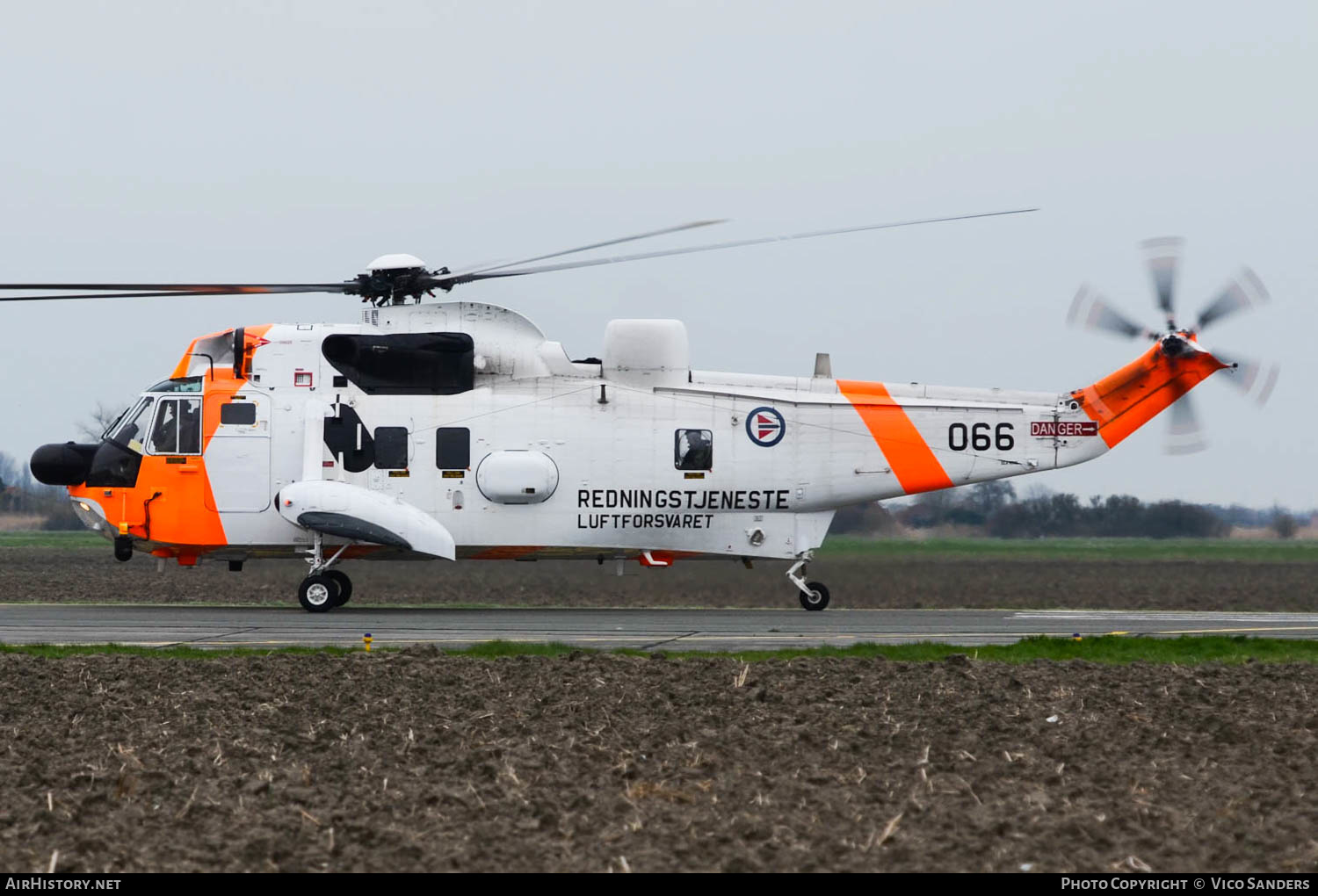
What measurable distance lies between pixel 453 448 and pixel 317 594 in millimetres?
2978

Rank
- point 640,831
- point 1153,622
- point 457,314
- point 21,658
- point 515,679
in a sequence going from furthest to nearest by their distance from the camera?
point 457,314 → point 1153,622 → point 21,658 → point 515,679 → point 640,831

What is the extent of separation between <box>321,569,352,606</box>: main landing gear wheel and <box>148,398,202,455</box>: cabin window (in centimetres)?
271

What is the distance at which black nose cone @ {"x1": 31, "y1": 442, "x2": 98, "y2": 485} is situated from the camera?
22.4m

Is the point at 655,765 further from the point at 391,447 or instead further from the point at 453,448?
the point at 391,447

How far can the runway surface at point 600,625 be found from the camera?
1694cm

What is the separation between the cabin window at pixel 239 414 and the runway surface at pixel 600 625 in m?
2.87

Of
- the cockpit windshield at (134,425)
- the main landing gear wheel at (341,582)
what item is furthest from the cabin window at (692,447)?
the cockpit windshield at (134,425)

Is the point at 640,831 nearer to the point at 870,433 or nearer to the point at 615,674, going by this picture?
the point at 615,674

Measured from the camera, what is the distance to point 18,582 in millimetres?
30359

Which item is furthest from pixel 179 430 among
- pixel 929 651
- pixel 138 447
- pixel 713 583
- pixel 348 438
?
pixel 929 651

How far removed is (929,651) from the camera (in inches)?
598

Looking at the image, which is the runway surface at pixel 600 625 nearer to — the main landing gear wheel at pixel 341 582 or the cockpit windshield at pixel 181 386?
the main landing gear wheel at pixel 341 582

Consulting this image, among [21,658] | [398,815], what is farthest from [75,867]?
[21,658]

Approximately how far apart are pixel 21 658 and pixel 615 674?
5685 mm
